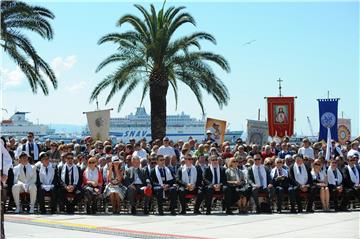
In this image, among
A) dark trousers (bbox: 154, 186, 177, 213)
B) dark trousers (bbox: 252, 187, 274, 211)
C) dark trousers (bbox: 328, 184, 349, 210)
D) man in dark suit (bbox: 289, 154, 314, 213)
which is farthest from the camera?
dark trousers (bbox: 328, 184, 349, 210)

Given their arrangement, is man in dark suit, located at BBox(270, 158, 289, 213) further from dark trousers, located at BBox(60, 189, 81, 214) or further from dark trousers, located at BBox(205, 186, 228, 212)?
dark trousers, located at BBox(60, 189, 81, 214)

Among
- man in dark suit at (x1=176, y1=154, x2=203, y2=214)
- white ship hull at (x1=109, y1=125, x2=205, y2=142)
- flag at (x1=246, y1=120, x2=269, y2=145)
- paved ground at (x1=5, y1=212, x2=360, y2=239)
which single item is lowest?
paved ground at (x1=5, y1=212, x2=360, y2=239)

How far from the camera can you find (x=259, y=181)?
16.0 meters

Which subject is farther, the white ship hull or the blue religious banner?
the white ship hull

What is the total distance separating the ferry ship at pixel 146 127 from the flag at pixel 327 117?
239 ft

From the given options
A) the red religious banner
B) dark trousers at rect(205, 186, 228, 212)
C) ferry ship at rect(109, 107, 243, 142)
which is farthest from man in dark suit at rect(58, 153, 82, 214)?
ferry ship at rect(109, 107, 243, 142)

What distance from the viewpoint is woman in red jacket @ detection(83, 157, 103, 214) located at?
51.1ft

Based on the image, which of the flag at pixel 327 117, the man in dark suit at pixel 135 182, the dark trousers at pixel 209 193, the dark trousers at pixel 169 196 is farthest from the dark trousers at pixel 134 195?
the flag at pixel 327 117

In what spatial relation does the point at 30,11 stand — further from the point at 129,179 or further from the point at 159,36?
the point at 129,179

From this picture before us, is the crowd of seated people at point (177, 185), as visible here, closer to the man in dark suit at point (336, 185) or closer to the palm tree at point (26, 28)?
the man in dark suit at point (336, 185)

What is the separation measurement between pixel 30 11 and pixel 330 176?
43.4 feet

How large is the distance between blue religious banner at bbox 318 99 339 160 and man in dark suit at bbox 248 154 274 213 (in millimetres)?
6284

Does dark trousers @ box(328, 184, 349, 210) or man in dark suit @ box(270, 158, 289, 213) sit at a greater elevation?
man in dark suit @ box(270, 158, 289, 213)

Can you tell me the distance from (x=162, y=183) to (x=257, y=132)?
32.1 ft
